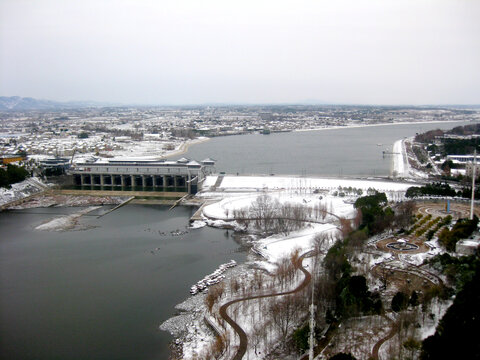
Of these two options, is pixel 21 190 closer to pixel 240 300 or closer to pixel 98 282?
pixel 98 282

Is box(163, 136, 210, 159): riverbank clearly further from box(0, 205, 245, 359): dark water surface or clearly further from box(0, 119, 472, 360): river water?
box(0, 205, 245, 359): dark water surface

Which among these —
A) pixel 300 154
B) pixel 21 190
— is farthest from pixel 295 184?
pixel 21 190

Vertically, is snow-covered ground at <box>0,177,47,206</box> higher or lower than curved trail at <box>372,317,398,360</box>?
higher

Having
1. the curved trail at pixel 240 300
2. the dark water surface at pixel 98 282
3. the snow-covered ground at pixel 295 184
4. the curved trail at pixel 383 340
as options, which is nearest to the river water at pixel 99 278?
Answer: the dark water surface at pixel 98 282

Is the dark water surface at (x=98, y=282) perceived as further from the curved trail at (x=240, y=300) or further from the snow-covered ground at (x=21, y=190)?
the snow-covered ground at (x=21, y=190)

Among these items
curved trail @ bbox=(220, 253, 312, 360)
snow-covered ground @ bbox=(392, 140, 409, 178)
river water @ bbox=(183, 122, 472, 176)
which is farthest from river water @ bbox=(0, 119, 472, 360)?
snow-covered ground @ bbox=(392, 140, 409, 178)

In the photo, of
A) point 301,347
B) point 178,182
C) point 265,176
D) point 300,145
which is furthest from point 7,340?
point 300,145

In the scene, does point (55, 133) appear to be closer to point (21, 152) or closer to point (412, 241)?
point (21, 152)
